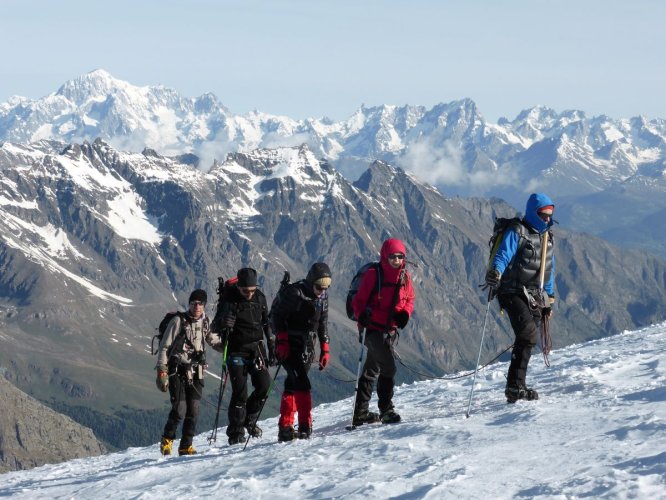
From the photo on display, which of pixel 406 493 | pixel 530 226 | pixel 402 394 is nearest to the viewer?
pixel 406 493

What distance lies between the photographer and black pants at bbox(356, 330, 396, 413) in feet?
62.1

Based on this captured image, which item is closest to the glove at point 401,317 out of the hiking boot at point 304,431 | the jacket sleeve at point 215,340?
the hiking boot at point 304,431

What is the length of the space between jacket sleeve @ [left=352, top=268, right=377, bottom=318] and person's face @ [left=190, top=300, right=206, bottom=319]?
4206 mm

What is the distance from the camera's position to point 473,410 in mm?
19500

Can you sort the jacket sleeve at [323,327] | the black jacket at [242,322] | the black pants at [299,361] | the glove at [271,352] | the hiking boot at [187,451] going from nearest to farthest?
1. the black pants at [299,361]
2. the jacket sleeve at [323,327]
3. the glove at [271,352]
4. the black jacket at [242,322]
5. the hiking boot at [187,451]

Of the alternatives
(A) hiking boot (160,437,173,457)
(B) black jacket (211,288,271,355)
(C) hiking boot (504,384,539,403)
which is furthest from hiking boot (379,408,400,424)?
(A) hiking boot (160,437,173,457)

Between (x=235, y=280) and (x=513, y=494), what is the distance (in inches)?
404

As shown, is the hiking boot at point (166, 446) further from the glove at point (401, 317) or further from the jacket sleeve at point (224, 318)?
the glove at point (401, 317)

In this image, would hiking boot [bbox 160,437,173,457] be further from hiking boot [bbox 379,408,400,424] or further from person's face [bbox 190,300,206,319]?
hiking boot [bbox 379,408,400,424]

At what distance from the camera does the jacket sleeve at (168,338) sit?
20.9m

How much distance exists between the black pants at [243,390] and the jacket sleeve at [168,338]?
1467 millimetres

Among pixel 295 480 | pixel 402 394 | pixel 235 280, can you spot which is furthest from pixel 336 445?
pixel 402 394

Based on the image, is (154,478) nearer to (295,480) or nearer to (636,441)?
(295,480)

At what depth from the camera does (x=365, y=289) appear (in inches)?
739
